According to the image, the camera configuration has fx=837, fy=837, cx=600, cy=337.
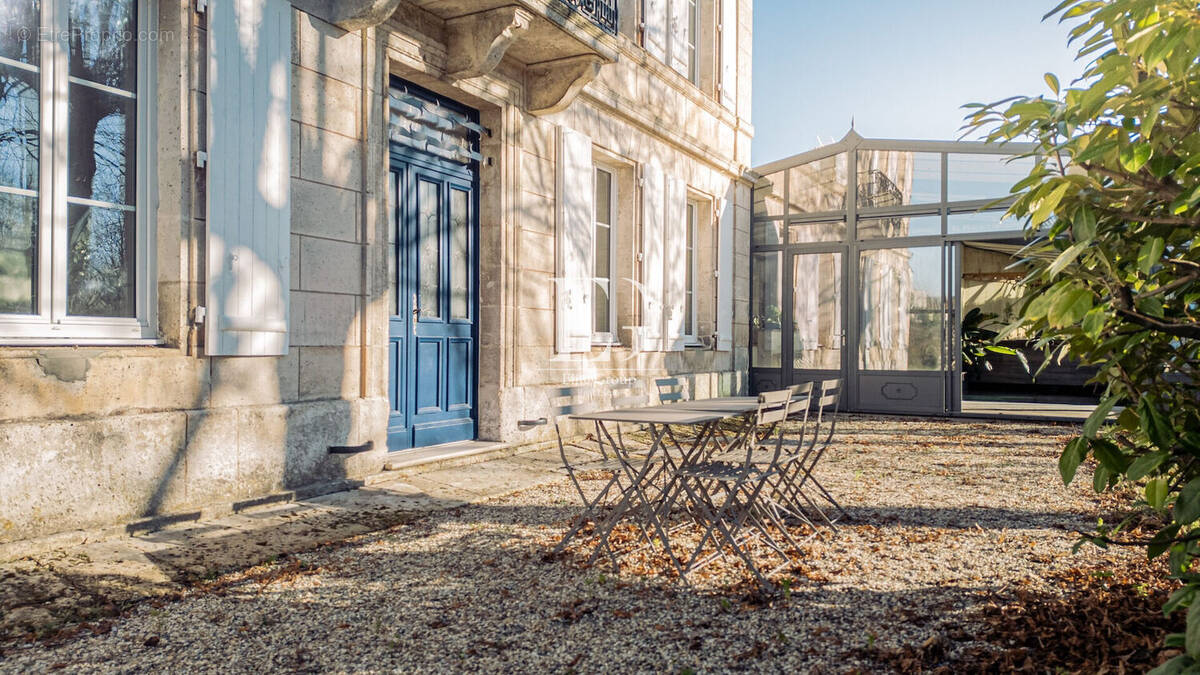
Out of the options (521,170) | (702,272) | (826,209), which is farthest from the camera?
(826,209)

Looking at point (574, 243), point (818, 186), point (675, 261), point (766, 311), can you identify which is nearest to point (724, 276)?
point (766, 311)

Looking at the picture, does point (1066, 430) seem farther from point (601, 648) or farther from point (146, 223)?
point (146, 223)

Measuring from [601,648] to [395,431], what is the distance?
3.84m

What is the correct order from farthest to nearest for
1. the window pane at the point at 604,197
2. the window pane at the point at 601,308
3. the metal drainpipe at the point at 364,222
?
the window pane at the point at 604,197, the window pane at the point at 601,308, the metal drainpipe at the point at 364,222

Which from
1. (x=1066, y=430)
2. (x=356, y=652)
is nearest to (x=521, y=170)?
(x=356, y=652)

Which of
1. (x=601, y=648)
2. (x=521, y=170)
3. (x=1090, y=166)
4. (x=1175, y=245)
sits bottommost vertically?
(x=601, y=648)

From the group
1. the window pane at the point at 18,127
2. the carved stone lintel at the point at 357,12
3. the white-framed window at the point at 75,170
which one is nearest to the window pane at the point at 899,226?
the carved stone lintel at the point at 357,12

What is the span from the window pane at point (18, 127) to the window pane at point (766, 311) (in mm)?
9703

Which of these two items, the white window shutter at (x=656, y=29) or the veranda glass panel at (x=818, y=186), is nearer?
the white window shutter at (x=656, y=29)

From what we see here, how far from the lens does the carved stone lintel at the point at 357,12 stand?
531cm

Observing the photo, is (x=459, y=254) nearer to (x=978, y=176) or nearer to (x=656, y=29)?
(x=656, y=29)

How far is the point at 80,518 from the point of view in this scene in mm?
3945

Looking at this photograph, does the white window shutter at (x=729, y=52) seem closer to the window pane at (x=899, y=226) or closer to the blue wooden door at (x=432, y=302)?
the window pane at (x=899, y=226)

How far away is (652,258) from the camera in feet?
30.9
